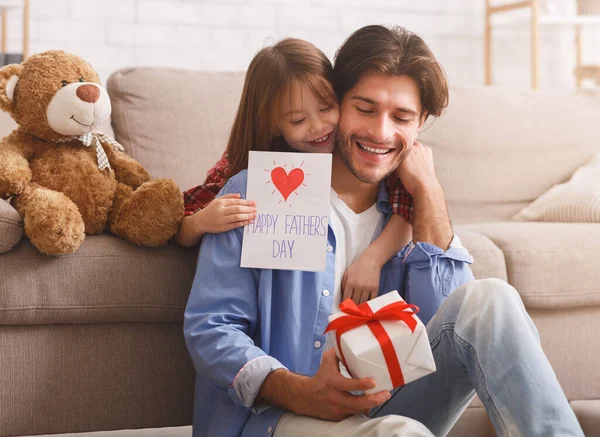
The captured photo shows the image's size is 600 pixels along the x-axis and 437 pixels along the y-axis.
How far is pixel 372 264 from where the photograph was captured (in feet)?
4.37

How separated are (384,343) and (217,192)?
62 cm

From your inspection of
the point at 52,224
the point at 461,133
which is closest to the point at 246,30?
the point at 461,133

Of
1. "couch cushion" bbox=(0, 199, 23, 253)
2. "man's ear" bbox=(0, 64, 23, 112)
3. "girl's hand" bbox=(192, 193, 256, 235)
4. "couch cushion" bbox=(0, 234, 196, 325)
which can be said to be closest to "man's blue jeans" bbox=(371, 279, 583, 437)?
"girl's hand" bbox=(192, 193, 256, 235)

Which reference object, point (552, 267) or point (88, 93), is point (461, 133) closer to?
point (552, 267)

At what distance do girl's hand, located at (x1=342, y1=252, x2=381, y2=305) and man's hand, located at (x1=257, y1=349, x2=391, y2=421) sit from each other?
0.23 m

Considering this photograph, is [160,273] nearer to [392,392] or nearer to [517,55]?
[392,392]

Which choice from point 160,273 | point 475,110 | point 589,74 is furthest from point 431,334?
point 589,74

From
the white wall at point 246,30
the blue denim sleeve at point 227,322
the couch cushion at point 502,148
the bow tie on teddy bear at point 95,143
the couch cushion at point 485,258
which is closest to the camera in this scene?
the blue denim sleeve at point 227,322

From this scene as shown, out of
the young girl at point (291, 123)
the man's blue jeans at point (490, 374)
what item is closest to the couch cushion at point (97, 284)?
the young girl at point (291, 123)

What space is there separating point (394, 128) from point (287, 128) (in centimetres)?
18

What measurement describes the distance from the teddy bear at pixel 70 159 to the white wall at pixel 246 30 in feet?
5.26

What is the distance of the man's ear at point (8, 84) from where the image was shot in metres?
1.45

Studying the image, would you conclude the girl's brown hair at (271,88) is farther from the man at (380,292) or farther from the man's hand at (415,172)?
the man's hand at (415,172)

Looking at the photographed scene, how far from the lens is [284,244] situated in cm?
126
